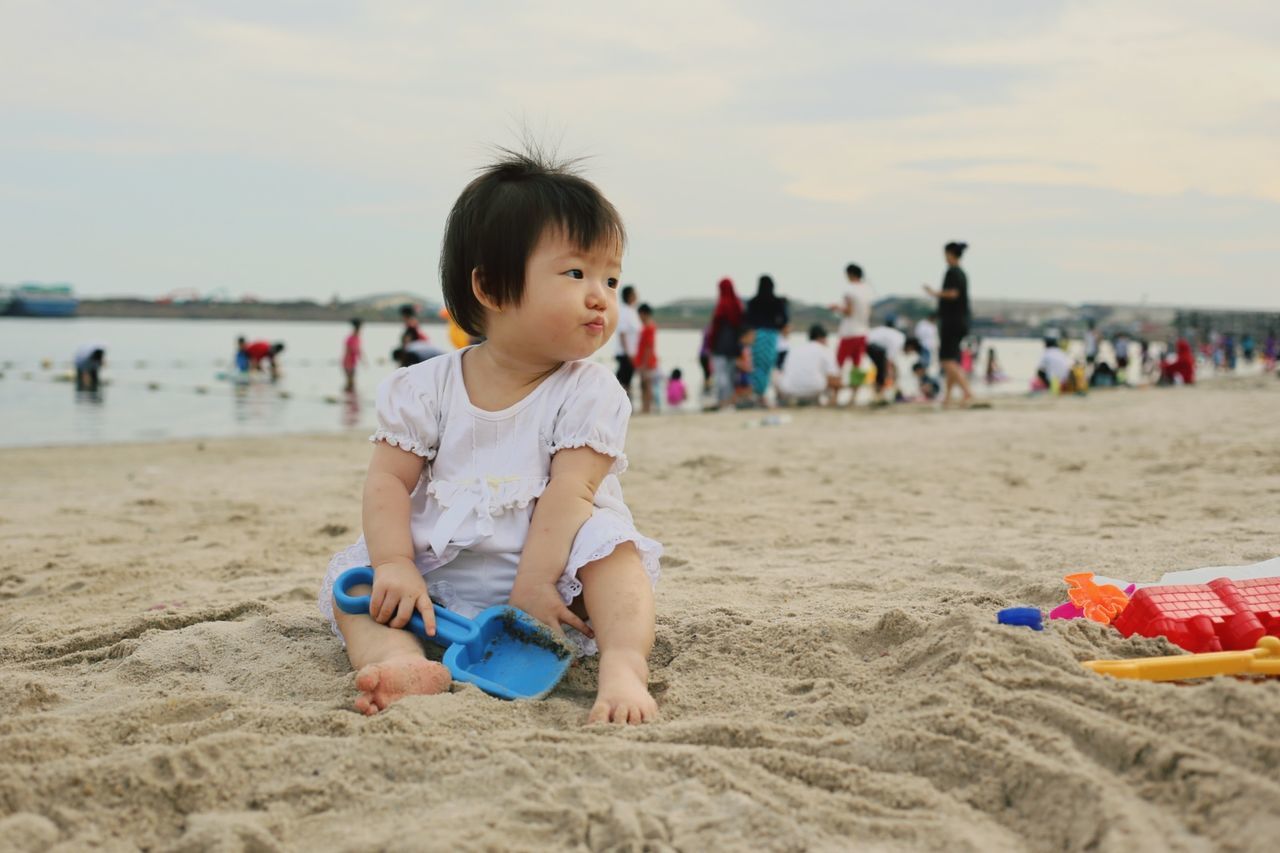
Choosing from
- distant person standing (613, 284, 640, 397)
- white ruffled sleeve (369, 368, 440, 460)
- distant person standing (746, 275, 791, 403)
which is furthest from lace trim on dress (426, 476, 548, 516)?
distant person standing (746, 275, 791, 403)

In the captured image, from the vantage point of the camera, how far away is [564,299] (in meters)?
2.19

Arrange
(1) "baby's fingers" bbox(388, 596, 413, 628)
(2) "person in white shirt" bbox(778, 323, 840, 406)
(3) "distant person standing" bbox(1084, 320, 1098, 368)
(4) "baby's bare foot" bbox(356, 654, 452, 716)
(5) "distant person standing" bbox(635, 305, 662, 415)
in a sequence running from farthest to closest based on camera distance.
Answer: (3) "distant person standing" bbox(1084, 320, 1098, 368)
(5) "distant person standing" bbox(635, 305, 662, 415)
(2) "person in white shirt" bbox(778, 323, 840, 406)
(1) "baby's fingers" bbox(388, 596, 413, 628)
(4) "baby's bare foot" bbox(356, 654, 452, 716)

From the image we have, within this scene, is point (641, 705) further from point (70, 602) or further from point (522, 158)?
point (70, 602)

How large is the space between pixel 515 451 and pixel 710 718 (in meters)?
0.82

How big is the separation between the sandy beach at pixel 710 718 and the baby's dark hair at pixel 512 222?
0.85 metres

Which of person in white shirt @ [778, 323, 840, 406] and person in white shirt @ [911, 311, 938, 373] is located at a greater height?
person in white shirt @ [911, 311, 938, 373]

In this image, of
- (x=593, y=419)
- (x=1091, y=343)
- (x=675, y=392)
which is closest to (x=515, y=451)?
(x=593, y=419)

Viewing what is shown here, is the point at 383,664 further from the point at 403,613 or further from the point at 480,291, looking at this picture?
the point at 480,291

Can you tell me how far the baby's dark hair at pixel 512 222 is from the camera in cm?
217

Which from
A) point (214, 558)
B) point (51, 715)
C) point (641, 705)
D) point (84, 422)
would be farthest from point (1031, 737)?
point (84, 422)

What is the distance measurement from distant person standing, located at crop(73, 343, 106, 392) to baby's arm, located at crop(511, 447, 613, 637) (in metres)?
14.1

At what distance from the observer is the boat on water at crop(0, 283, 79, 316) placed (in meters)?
52.1

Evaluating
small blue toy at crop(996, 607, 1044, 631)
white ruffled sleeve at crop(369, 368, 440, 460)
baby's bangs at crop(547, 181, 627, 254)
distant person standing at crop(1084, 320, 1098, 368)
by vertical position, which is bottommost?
small blue toy at crop(996, 607, 1044, 631)

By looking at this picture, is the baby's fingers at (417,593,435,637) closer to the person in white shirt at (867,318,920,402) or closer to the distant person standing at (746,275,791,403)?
the distant person standing at (746,275,791,403)
